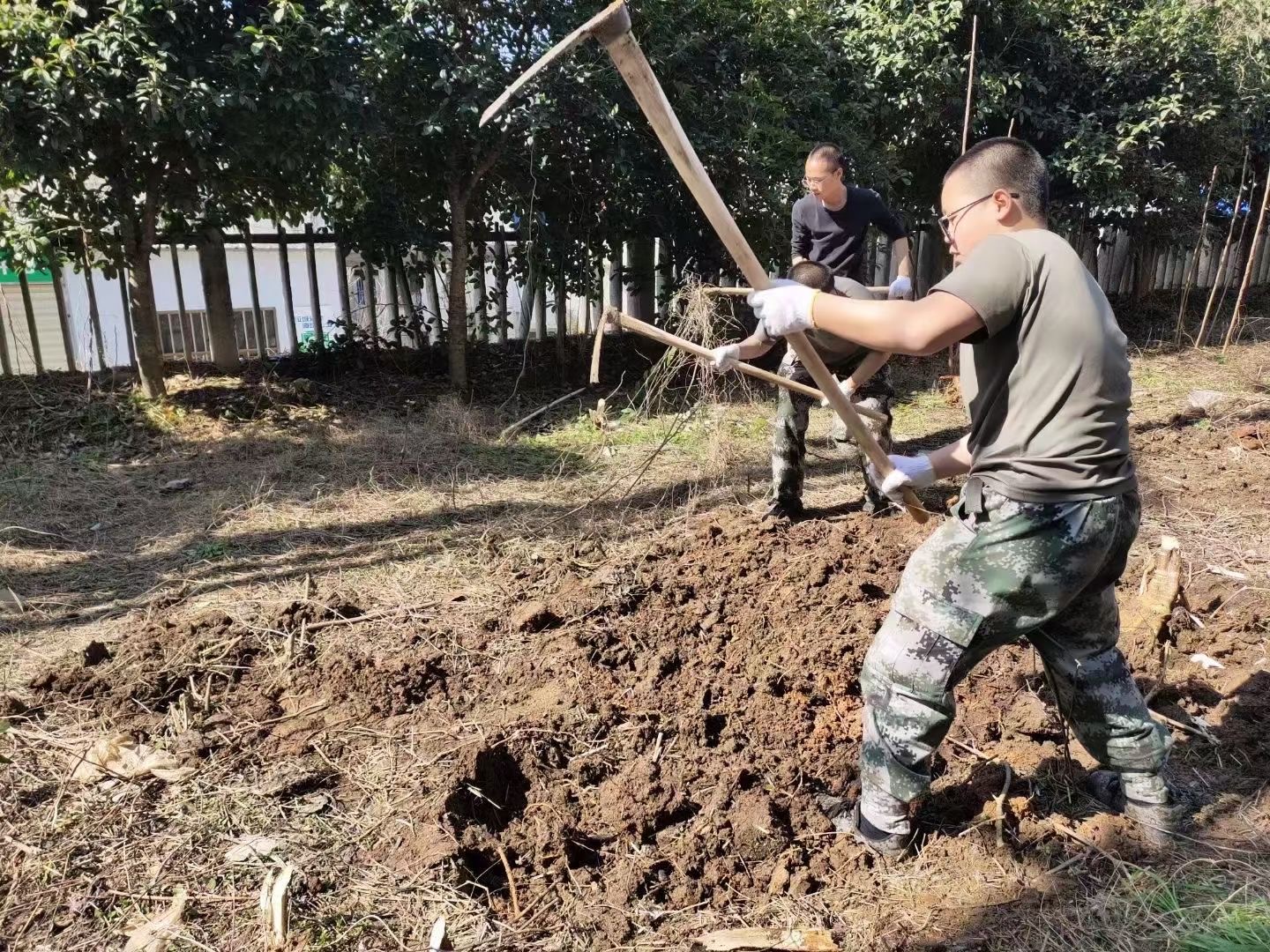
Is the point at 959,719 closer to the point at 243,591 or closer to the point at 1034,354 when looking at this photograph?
the point at 1034,354

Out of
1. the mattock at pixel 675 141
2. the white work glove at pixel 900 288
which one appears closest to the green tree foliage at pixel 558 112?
the white work glove at pixel 900 288

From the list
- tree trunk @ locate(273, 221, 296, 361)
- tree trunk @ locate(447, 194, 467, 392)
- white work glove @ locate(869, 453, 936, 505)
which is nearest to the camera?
white work glove @ locate(869, 453, 936, 505)

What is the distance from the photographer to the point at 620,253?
852 centimetres

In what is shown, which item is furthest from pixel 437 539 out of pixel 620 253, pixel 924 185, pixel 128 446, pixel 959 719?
pixel 924 185

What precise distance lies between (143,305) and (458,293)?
8.00ft

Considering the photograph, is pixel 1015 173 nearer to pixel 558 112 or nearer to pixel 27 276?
pixel 558 112

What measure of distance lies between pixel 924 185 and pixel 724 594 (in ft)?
25.4

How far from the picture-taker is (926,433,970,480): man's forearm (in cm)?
241

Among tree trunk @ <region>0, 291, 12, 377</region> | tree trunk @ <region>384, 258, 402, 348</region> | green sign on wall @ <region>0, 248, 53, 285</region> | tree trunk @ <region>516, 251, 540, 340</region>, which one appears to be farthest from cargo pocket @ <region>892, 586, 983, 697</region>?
tree trunk @ <region>0, 291, 12, 377</region>

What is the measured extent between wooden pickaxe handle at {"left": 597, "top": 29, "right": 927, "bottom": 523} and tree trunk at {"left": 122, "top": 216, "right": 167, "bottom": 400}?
5844 mm

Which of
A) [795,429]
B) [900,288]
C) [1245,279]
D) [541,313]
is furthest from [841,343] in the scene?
[1245,279]

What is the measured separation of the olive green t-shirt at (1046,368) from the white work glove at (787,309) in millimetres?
323

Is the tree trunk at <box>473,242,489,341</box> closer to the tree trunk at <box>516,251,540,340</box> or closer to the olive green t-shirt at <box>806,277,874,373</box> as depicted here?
the tree trunk at <box>516,251,540,340</box>

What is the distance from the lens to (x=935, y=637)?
2084mm
